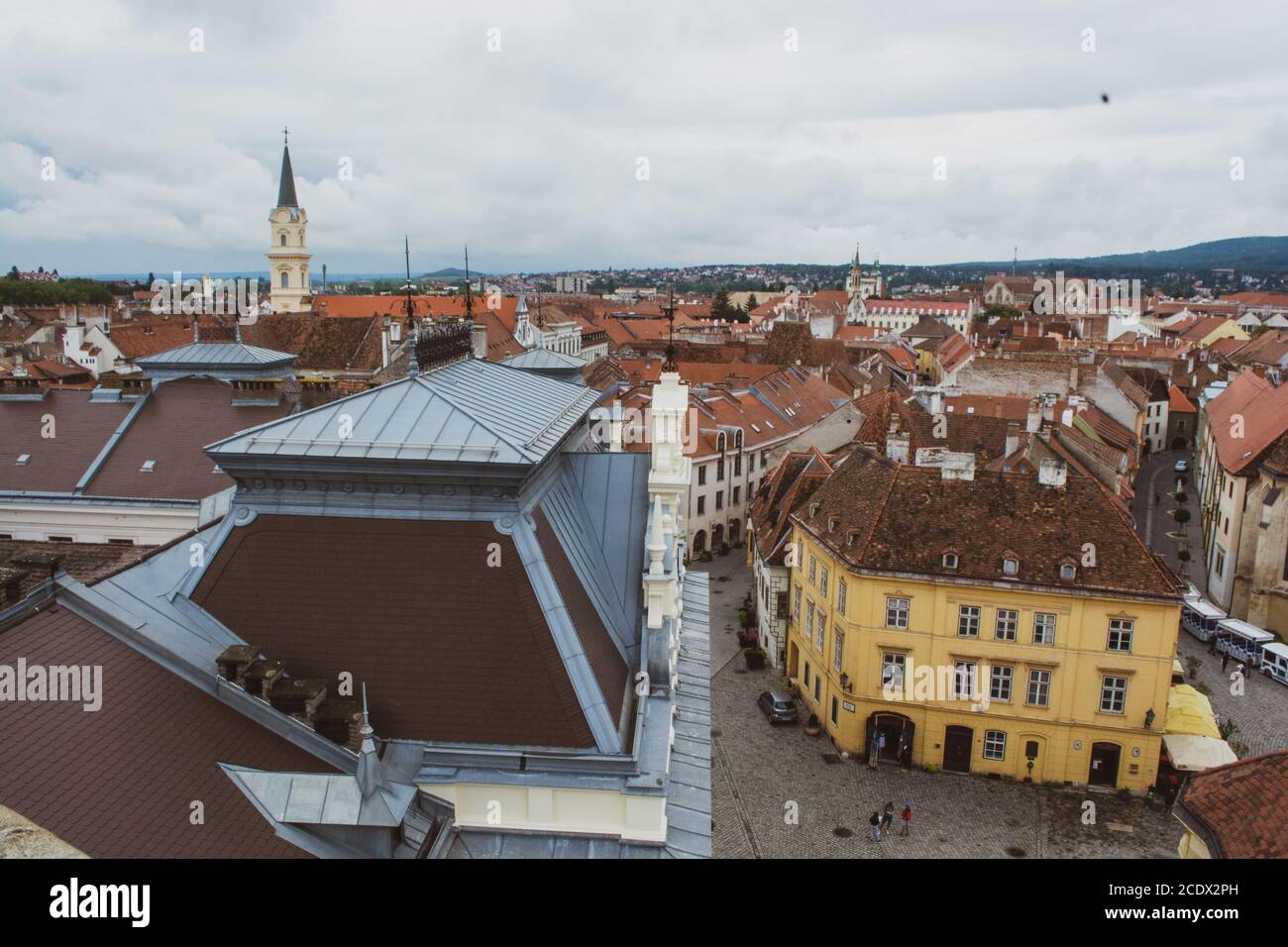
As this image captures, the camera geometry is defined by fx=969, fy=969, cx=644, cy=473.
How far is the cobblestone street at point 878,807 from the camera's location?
32250 millimetres

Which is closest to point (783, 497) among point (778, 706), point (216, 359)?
point (778, 706)

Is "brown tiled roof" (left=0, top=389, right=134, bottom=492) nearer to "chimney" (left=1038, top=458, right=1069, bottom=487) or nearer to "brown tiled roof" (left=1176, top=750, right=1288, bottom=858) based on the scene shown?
"chimney" (left=1038, top=458, right=1069, bottom=487)

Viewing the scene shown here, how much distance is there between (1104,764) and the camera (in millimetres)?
36469

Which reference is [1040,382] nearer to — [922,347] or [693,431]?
[693,431]

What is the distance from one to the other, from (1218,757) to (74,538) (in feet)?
148

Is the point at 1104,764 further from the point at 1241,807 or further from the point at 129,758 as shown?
the point at 129,758

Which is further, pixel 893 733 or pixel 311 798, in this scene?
pixel 893 733

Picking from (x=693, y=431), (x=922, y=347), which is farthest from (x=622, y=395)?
(x=922, y=347)

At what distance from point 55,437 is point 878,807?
37.2 metres

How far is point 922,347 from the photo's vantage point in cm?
15162

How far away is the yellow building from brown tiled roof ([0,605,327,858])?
28.5m

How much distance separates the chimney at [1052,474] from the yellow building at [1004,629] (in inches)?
2.2

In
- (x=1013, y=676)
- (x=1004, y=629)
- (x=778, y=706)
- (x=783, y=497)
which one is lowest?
(x=778, y=706)

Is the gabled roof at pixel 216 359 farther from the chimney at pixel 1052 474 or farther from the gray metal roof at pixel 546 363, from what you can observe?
the chimney at pixel 1052 474
